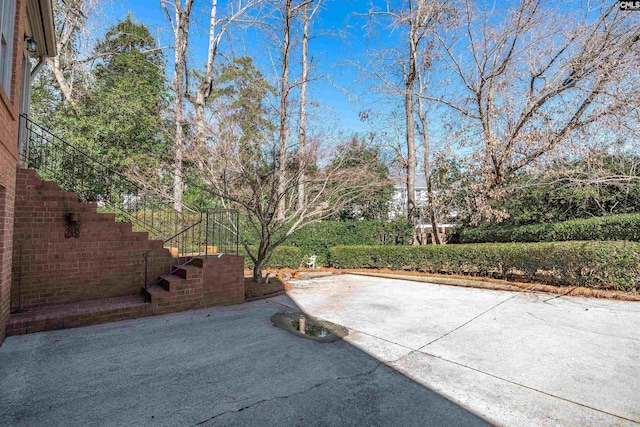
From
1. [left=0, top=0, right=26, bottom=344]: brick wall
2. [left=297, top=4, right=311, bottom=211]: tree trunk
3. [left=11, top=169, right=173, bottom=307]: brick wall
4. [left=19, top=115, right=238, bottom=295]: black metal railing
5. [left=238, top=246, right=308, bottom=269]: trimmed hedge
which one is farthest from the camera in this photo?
[left=238, top=246, right=308, bottom=269]: trimmed hedge

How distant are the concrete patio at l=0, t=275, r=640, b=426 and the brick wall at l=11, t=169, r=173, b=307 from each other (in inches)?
39.4

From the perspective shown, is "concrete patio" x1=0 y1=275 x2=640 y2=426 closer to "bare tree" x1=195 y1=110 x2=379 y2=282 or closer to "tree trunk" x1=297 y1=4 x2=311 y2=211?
"bare tree" x1=195 y1=110 x2=379 y2=282

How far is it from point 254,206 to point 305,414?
17.2ft

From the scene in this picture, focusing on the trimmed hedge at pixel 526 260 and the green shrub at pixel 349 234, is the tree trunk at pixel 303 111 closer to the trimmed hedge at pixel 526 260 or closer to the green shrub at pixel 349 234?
the green shrub at pixel 349 234

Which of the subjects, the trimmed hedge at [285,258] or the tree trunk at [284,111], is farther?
the trimmed hedge at [285,258]

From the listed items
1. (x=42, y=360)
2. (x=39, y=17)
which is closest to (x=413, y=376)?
(x=42, y=360)

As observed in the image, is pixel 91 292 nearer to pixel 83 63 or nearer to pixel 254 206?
pixel 254 206

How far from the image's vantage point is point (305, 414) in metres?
2.30

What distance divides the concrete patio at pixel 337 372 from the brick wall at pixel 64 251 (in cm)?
100

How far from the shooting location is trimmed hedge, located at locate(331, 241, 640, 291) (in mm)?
6020

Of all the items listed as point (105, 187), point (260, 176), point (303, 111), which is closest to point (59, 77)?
point (105, 187)

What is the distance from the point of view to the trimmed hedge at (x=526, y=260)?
6020 millimetres

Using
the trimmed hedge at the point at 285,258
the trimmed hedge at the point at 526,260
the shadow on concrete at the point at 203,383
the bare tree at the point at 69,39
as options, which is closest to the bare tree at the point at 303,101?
the trimmed hedge at the point at 285,258

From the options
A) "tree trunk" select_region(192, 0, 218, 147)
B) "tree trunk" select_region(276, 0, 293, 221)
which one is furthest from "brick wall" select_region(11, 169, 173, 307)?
"tree trunk" select_region(192, 0, 218, 147)
